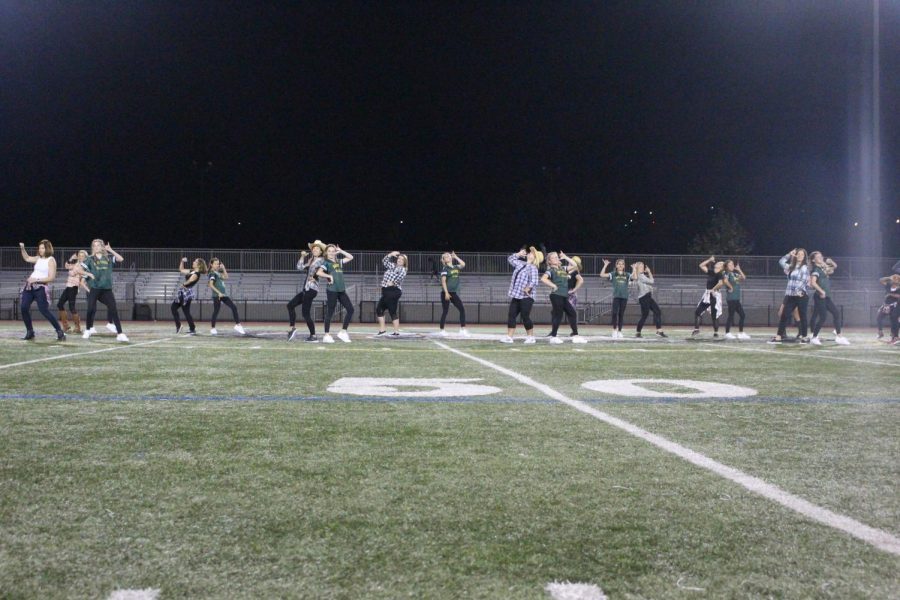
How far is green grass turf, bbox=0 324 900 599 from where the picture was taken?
2152mm

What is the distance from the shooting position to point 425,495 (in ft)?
9.88

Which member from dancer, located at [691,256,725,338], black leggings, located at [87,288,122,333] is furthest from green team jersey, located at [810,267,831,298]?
black leggings, located at [87,288,122,333]

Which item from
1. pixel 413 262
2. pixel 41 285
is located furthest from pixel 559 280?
pixel 413 262

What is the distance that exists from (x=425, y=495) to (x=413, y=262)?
110 ft

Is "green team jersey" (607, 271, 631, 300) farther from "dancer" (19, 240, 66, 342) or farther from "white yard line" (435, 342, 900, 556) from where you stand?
"dancer" (19, 240, 66, 342)

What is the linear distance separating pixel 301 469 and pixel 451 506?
0.96 metres

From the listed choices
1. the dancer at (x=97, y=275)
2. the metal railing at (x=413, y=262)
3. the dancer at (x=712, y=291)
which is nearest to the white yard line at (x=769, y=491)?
the dancer at (x=97, y=275)

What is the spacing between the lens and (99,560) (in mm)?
2252

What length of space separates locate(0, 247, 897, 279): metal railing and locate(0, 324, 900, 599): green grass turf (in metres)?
28.9

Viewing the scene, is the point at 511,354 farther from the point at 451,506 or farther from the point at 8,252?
the point at 8,252

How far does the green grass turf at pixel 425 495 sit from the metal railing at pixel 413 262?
28944 millimetres

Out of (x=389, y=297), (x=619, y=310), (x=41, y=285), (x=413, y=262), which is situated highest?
(x=413, y=262)

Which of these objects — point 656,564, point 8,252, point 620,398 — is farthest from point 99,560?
point 8,252

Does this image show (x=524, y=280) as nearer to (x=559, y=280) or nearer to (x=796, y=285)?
(x=559, y=280)
